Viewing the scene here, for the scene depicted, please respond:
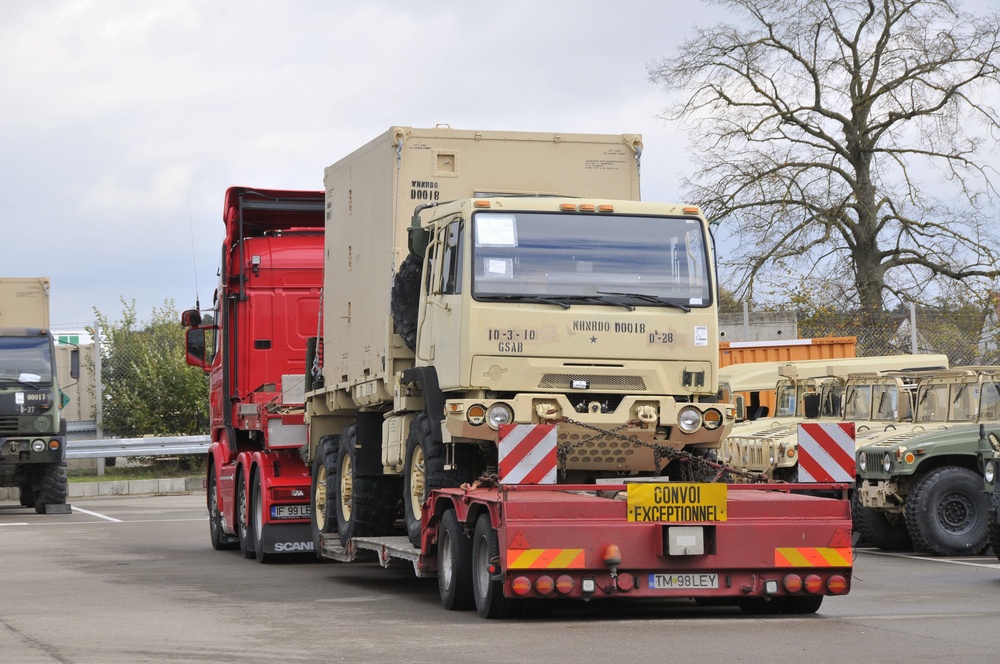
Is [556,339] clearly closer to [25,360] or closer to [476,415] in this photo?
[476,415]

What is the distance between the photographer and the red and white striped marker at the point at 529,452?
10.1 metres

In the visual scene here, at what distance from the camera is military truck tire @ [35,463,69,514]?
26016 millimetres

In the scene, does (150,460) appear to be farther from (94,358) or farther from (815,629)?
(815,629)

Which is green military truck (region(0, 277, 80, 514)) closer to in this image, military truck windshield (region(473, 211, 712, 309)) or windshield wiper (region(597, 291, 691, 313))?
military truck windshield (region(473, 211, 712, 309))

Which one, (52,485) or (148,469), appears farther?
(148,469)

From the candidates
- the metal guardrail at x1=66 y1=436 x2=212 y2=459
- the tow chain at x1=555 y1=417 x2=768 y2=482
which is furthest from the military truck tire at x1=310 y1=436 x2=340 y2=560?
the metal guardrail at x1=66 y1=436 x2=212 y2=459

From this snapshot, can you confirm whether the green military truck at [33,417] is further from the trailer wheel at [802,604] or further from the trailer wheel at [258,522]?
the trailer wheel at [802,604]

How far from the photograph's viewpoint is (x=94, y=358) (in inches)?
1321

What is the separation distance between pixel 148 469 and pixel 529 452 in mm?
24675

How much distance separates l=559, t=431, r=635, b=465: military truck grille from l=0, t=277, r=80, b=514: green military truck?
52.8ft

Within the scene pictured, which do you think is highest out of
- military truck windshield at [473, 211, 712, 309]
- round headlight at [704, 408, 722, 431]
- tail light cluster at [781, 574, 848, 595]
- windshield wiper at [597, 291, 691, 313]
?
military truck windshield at [473, 211, 712, 309]

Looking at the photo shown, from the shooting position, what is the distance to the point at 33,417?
1002 inches

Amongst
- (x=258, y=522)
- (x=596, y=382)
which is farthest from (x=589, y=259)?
(x=258, y=522)

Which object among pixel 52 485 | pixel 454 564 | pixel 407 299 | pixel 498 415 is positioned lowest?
pixel 454 564
